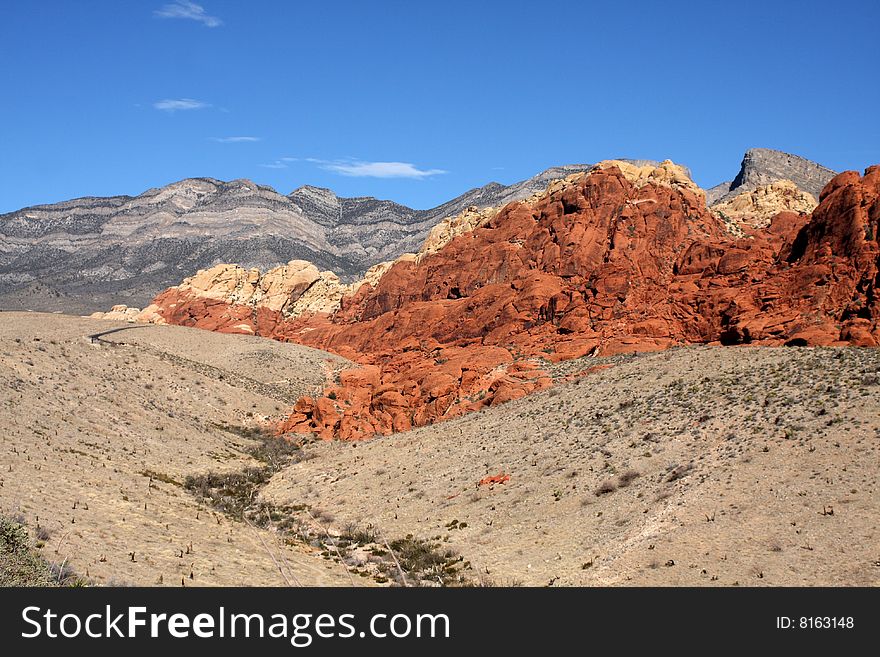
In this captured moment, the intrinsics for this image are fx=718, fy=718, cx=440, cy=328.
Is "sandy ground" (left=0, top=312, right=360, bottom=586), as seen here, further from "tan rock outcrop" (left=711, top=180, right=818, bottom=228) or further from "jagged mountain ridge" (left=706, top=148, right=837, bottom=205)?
"jagged mountain ridge" (left=706, top=148, right=837, bottom=205)

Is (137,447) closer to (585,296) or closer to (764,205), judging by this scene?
(585,296)

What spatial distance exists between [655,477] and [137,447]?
25.4m

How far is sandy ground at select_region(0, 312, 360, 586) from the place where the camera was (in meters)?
20.5

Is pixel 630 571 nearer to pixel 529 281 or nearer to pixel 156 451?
pixel 156 451

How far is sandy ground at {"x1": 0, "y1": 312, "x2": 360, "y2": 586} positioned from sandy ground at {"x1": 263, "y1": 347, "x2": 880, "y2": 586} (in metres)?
5.79

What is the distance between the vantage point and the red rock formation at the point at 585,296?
42.9m

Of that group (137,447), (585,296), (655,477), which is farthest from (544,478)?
(585,296)

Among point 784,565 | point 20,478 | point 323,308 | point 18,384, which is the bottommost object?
point 784,565

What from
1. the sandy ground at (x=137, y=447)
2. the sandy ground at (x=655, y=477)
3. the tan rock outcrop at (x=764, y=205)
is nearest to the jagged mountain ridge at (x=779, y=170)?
the tan rock outcrop at (x=764, y=205)

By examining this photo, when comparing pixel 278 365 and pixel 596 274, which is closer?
pixel 596 274

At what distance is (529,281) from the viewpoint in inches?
2499

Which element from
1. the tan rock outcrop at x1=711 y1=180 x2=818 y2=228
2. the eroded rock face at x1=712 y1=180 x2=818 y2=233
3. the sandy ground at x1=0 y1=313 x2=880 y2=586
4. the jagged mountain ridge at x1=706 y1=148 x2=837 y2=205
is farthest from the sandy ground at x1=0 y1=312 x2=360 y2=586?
the jagged mountain ridge at x1=706 y1=148 x2=837 y2=205

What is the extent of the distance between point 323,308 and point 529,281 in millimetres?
41681

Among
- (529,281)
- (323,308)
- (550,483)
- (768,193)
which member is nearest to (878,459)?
(550,483)
